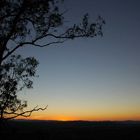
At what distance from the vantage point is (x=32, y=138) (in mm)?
38438

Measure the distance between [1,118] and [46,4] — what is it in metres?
8.78

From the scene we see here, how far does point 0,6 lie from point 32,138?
1980 cm

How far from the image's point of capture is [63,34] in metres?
23.8

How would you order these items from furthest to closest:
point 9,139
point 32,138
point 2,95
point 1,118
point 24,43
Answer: point 32,138, point 9,139, point 2,95, point 1,118, point 24,43

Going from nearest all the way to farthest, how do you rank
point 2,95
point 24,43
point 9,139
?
point 24,43, point 2,95, point 9,139

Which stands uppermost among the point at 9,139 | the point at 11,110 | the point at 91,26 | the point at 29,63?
the point at 91,26

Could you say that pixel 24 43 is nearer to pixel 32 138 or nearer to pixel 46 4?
pixel 46 4

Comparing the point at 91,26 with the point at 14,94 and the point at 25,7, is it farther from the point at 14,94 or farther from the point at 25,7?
the point at 14,94

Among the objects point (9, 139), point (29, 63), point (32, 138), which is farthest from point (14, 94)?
point (32, 138)

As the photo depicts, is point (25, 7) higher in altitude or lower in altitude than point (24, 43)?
higher

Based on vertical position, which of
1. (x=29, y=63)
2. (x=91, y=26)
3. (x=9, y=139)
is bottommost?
(x=9, y=139)

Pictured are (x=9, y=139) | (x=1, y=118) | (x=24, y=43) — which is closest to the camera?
(x=24, y=43)

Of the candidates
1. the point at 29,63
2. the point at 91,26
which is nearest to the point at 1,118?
the point at 29,63

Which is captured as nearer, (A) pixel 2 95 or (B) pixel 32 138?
(A) pixel 2 95
